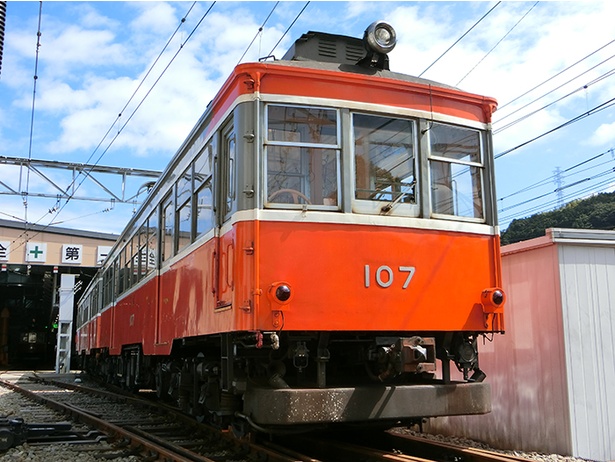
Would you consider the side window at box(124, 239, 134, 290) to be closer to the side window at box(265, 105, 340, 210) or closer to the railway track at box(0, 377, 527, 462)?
the railway track at box(0, 377, 527, 462)

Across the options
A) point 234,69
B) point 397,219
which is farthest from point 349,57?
point 397,219

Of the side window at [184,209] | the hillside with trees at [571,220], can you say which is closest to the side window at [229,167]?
the side window at [184,209]

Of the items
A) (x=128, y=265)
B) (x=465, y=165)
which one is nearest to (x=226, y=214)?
(x=465, y=165)

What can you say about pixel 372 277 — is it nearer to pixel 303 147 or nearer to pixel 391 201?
pixel 391 201

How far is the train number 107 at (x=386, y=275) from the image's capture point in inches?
213

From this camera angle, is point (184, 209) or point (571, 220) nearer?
point (184, 209)

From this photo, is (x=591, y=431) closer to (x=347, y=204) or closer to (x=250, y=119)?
(x=347, y=204)

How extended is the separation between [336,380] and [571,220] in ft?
91.9

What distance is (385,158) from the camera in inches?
227

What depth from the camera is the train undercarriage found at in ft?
16.3

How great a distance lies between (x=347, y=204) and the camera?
5.45 meters

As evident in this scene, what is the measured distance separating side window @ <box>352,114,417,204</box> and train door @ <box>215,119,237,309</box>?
1.07 m

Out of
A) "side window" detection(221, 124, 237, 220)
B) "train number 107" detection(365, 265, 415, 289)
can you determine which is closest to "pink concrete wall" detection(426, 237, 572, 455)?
"train number 107" detection(365, 265, 415, 289)

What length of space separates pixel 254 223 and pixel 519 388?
370 centimetres
